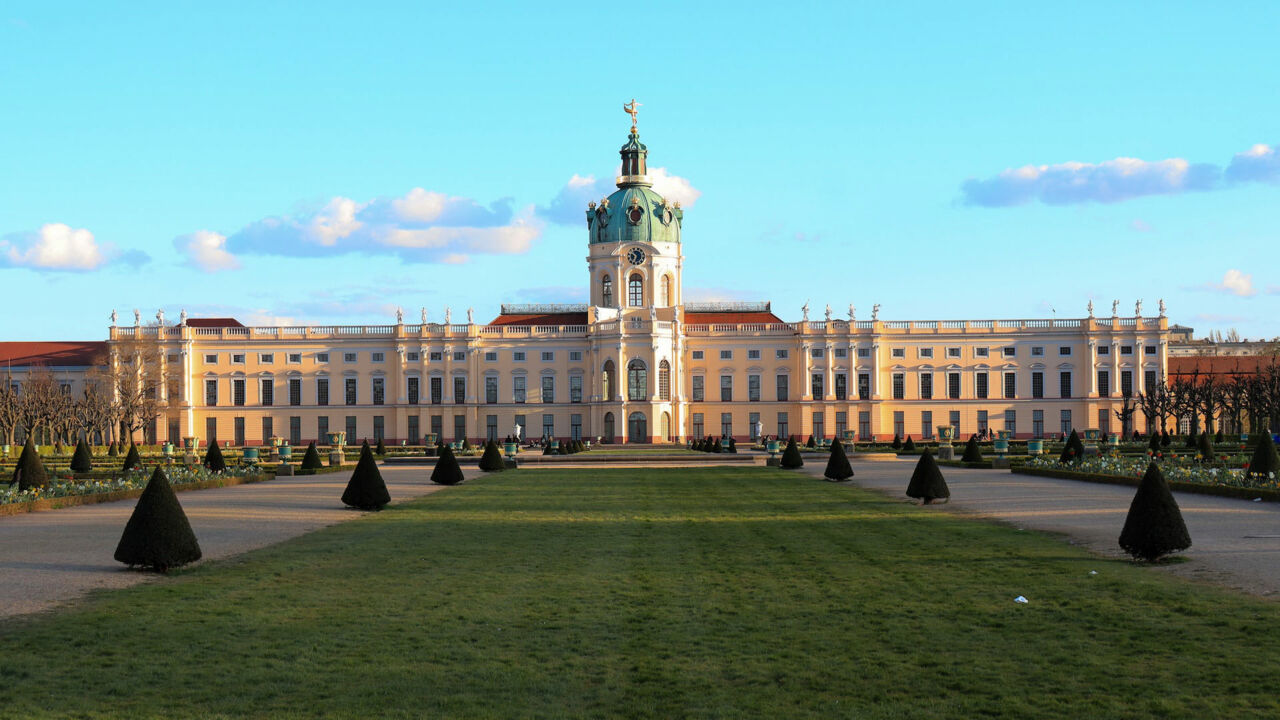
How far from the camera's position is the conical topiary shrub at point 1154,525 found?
48.3 feet

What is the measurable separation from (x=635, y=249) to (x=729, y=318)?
9716 millimetres

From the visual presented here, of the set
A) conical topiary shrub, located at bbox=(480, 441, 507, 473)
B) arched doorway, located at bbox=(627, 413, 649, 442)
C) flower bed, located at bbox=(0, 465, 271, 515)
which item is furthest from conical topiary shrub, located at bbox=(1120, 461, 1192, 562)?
arched doorway, located at bbox=(627, 413, 649, 442)

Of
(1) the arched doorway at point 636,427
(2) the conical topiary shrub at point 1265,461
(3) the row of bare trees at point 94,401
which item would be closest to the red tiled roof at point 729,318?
(1) the arched doorway at point 636,427

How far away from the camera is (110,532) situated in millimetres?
19984

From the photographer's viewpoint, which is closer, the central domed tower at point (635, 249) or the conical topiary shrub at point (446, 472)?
the conical topiary shrub at point (446, 472)

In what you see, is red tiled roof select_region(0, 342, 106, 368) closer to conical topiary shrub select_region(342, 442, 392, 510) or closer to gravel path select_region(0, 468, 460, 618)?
gravel path select_region(0, 468, 460, 618)

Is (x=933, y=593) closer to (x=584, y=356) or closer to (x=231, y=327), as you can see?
(x=584, y=356)

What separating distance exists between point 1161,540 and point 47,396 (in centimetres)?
6959

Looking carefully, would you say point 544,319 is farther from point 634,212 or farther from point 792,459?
point 792,459

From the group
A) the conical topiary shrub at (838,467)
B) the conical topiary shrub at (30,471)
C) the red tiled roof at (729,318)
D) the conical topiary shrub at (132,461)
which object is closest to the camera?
the conical topiary shrub at (30,471)

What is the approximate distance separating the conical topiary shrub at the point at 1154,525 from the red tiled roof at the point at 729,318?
83.9 m

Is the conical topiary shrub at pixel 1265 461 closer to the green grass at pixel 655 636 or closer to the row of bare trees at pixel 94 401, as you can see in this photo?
the green grass at pixel 655 636

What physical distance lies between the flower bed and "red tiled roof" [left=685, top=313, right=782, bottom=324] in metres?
63.4

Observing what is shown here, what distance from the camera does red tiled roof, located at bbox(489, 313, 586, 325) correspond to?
3868 inches
